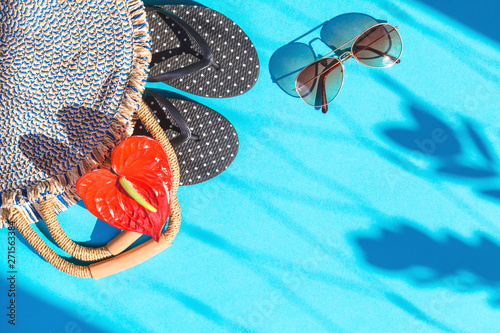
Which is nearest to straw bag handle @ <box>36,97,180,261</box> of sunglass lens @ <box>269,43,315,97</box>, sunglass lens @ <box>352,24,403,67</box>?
sunglass lens @ <box>269,43,315,97</box>

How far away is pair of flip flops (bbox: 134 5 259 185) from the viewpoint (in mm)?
1151

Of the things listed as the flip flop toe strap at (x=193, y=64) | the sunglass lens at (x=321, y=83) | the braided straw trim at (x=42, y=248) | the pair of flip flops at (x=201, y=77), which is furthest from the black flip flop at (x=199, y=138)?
the braided straw trim at (x=42, y=248)

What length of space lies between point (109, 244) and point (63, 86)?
1.89 feet

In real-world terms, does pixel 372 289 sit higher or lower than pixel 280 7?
lower

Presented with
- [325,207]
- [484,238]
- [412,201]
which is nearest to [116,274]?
[325,207]

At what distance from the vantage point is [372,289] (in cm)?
121

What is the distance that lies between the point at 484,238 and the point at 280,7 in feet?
3.44

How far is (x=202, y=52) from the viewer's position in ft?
3.78

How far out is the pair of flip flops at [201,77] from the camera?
115 cm

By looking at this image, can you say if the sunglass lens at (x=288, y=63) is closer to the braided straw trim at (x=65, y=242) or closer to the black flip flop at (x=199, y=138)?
the black flip flop at (x=199, y=138)

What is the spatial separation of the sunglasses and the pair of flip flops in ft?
0.59

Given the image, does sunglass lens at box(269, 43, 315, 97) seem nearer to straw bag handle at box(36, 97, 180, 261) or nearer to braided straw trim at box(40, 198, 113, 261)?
straw bag handle at box(36, 97, 180, 261)

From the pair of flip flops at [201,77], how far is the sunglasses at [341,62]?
7.1 inches

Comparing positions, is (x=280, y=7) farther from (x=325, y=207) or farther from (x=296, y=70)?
(x=325, y=207)
